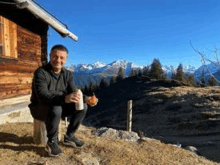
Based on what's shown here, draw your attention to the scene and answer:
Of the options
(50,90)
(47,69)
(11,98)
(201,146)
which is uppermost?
(47,69)

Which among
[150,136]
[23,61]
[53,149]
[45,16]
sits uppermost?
[45,16]

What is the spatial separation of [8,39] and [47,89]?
4517 mm

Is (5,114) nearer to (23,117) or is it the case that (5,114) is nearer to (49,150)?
(23,117)

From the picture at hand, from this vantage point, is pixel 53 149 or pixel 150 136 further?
pixel 150 136

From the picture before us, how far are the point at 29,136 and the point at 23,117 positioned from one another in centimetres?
240

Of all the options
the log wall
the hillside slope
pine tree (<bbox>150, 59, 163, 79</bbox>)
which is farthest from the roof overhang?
pine tree (<bbox>150, 59, 163, 79</bbox>)

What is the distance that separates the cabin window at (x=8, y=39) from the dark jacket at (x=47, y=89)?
379 cm

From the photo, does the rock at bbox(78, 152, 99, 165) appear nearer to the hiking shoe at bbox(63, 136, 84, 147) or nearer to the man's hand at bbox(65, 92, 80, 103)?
the hiking shoe at bbox(63, 136, 84, 147)

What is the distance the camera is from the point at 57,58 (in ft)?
11.2

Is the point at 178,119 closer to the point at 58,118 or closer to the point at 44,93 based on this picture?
the point at 58,118

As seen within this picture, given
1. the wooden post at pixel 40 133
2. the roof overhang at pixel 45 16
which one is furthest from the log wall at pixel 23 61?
the wooden post at pixel 40 133

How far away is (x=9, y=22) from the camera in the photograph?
6578 millimetres

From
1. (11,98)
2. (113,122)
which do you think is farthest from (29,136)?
(113,122)

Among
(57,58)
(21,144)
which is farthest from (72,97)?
(21,144)
